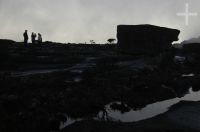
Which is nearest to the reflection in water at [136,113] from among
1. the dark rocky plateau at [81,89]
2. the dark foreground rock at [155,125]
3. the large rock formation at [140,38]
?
the dark rocky plateau at [81,89]

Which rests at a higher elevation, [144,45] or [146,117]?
[144,45]

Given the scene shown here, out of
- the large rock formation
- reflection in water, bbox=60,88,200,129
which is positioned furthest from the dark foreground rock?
the large rock formation

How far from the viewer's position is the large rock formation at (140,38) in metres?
50.1

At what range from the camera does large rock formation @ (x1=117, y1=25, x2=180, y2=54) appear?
164 feet

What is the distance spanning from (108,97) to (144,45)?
1108 inches

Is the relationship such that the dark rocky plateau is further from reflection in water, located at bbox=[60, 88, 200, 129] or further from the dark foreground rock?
reflection in water, located at bbox=[60, 88, 200, 129]

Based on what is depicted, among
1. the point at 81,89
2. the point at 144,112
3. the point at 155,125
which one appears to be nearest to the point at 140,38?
the point at 81,89

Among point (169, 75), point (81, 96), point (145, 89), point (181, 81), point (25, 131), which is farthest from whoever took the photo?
point (169, 75)

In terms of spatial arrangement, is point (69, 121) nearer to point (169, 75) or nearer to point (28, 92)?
point (28, 92)

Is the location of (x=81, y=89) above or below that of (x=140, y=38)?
below

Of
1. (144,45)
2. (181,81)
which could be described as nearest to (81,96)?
(181,81)

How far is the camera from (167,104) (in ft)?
76.4

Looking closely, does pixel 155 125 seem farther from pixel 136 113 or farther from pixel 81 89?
pixel 81 89

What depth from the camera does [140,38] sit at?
50062 millimetres
